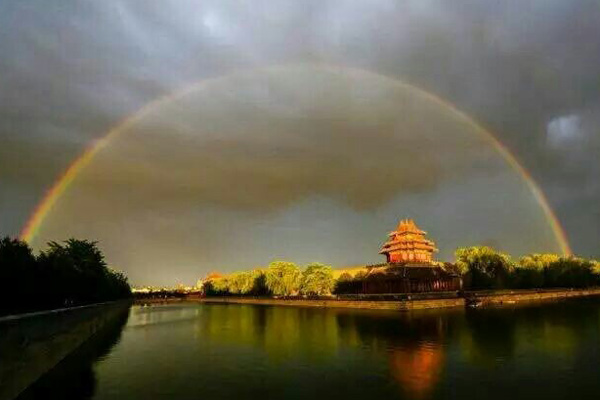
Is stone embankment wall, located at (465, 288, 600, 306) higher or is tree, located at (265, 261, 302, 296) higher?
tree, located at (265, 261, 302, 296)

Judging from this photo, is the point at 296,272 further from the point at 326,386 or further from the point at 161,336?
the point at 326,386

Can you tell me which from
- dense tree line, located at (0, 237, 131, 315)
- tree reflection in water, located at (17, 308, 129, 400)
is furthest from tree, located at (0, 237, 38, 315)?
tree reflection in water, located at (17, 308, 129, 400)

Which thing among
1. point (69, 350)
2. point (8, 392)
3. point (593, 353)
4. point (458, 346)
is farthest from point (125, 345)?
point (593, 353)

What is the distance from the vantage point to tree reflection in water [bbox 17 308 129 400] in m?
24.3

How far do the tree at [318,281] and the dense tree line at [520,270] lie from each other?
31.7 meters

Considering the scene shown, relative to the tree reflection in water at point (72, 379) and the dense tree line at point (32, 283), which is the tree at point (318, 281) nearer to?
the dense tree line at point (32, 283)

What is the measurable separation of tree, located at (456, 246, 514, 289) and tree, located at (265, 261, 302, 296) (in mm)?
42649

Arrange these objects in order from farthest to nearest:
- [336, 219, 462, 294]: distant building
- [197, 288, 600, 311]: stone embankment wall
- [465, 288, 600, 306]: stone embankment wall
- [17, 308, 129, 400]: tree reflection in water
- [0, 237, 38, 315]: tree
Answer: [336, 219, 462, 294]: distant building, [465, 288, 600, 306]: stone embankment wall, [197, 288, 600, 311]: stone embankment wall, [0, 237, 38, 315]: tree, [17, 308, 129, 400]: tree reflection in water

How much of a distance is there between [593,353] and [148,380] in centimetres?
2680

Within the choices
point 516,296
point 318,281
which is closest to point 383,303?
point 516,296

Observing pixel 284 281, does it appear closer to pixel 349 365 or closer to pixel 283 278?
pixel 283 278

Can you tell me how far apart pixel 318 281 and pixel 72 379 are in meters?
98.4

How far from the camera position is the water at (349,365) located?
23391mm

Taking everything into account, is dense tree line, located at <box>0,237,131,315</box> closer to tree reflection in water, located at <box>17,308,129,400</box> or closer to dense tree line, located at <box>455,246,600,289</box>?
tree reflection in water, located at <box>17,308,129,400</box>
